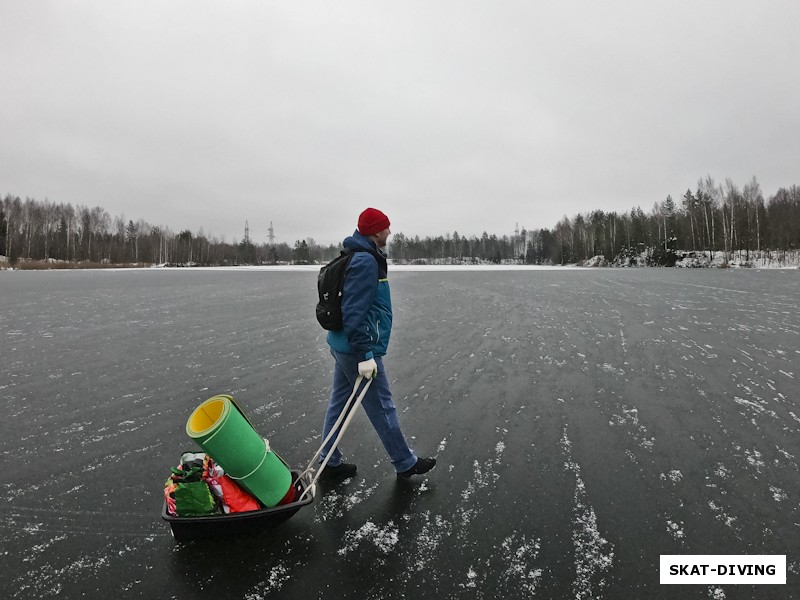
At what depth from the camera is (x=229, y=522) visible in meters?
2.37

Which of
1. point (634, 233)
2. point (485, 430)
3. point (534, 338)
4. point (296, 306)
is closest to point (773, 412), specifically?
point (485, 430)

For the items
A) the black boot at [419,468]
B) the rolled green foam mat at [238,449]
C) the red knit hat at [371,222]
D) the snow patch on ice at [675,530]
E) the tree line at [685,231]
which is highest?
the tree line at [685,231]

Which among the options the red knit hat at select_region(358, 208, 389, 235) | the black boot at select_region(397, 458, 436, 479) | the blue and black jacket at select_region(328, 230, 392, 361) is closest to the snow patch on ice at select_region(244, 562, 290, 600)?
the black boot at select_region(397, 458, 436, 479)

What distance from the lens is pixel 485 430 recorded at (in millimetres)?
3986

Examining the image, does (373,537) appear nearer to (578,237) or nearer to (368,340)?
(368,340)

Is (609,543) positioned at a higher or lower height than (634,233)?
lower

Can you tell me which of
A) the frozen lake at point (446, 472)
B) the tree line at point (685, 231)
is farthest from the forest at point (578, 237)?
the frozen lake at point (446, 472)

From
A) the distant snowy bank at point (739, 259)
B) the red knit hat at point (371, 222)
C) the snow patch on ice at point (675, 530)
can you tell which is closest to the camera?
the snow patch on ice at point (675, 530)

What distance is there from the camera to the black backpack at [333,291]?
2.79 metres

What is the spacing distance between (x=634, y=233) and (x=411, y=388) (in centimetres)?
8613

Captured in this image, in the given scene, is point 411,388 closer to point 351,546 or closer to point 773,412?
point 351,546

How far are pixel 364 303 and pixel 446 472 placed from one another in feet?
4.83

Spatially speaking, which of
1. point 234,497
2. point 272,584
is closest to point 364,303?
point 234,497

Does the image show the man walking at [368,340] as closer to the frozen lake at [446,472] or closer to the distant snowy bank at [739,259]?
the frozen lake at [446,472]
